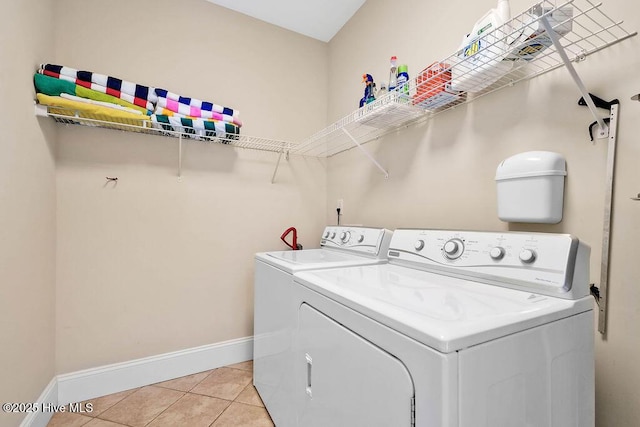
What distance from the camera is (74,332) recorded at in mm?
1751

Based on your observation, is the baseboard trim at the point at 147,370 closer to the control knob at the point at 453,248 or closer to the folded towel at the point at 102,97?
the folded towel at the point at 102,97

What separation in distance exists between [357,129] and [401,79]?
2.01 ft

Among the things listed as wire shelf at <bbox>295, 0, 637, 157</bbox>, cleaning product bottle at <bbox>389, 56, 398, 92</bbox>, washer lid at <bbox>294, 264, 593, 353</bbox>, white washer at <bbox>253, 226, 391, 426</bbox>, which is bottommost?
white washer at <bbox>253, 226, 391, 426</bbox>

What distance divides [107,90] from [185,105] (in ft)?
1.42

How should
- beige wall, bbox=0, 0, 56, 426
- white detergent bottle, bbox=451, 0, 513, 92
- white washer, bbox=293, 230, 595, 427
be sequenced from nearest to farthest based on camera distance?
white washer, bbox=293, 230, 595, 427 → white detergent bottle, bbox=451, 0, 513, 92 → beige wall, bbox=0, 0, 56, 426

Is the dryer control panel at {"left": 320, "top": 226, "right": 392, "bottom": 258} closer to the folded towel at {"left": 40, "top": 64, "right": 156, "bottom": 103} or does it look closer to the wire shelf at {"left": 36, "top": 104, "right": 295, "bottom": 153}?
the wire shelf at {"left": 36, "top": 104, "right": 295, "bottom": 153}

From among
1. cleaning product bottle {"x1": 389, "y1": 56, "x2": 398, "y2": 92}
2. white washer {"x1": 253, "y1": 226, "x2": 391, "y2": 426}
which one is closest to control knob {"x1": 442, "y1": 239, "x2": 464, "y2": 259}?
white washer {"x1": 253, "y1": 226, "x2": 391, "y2": 426}

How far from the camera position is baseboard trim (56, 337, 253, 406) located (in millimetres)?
1721

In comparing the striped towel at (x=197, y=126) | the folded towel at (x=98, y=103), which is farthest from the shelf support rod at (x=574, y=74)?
the folded towel at (x=98, y=103)

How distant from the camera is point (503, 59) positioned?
108 centimetres

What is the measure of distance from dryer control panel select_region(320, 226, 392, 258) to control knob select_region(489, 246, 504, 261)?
616 millimetres

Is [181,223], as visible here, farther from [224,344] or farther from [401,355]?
[401,355]

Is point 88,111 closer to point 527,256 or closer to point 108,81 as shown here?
point 108,81

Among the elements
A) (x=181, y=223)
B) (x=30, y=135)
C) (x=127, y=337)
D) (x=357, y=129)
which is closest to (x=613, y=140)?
(x=357, y=129)
